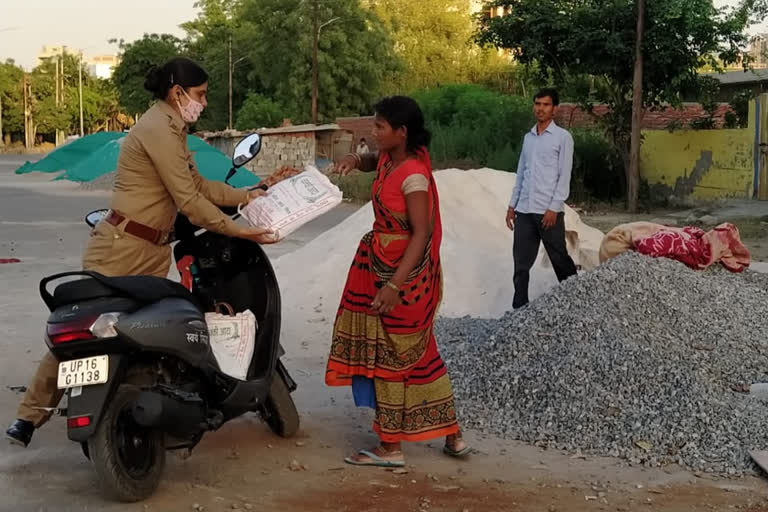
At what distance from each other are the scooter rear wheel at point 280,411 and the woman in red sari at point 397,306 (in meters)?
0.38

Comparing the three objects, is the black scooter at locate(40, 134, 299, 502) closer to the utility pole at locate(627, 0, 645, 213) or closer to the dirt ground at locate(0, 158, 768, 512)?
the dirt ground at locate(0, 158, 768, 512)

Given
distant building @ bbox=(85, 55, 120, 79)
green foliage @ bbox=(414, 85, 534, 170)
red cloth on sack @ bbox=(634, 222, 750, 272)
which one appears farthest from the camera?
distant building @ bbox=(85, 55, 120, 79)

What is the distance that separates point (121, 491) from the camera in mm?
4039

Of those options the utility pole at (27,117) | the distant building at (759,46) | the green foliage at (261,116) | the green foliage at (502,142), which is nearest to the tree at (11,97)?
the utility pole at (27,117)

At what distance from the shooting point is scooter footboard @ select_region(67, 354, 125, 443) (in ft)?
12.8

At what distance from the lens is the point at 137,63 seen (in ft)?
192

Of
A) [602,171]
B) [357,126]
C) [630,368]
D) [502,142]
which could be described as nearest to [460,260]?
[630,368]

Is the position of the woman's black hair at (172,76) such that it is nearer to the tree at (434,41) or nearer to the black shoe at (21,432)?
the black shoe at (21,432)

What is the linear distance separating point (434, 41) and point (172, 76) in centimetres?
5219

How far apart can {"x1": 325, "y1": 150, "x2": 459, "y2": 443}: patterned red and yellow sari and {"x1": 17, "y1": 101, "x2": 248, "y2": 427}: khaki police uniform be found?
2.10 feet

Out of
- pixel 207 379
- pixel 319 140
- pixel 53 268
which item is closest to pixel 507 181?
pixel 53 268

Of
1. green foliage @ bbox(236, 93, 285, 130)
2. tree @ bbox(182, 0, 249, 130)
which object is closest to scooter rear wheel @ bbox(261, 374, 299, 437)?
green foliage @ bbox(236, 93, 285, 130)

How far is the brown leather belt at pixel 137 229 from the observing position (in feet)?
15.2

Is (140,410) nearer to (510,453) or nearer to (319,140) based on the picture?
(510,453)
